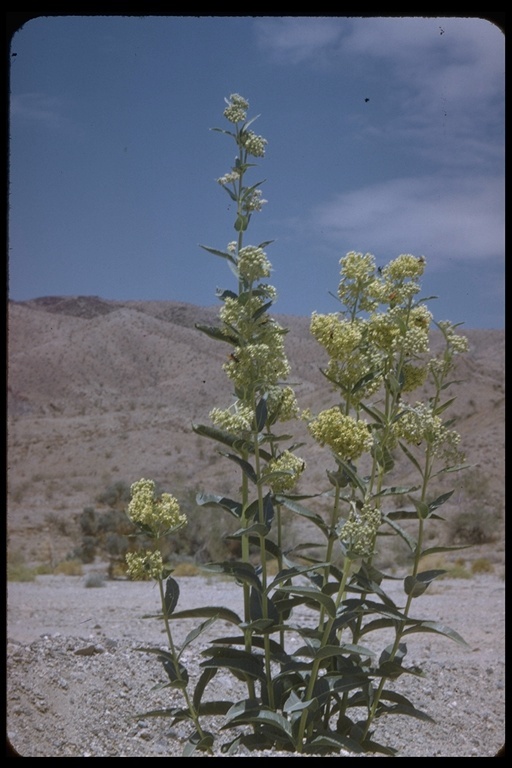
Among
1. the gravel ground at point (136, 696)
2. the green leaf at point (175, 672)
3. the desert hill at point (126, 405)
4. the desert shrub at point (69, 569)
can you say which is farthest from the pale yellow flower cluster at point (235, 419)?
the desert hill at point (126, 405)

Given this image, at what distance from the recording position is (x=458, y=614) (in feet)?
30.2

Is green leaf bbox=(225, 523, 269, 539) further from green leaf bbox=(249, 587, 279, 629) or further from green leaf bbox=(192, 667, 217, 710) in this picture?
green leaf bbox=(192, 667, 217, 710)

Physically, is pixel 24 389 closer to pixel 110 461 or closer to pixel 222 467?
pixel 110 461

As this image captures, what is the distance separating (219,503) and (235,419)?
1.24 feet

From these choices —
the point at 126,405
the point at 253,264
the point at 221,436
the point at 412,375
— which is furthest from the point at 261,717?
the point at 126,405

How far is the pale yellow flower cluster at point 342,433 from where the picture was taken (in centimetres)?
285

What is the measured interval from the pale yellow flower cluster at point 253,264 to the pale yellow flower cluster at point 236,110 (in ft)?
1.97

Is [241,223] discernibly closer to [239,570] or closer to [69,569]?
[239,570]

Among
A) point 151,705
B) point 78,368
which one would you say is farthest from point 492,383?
point 151,705

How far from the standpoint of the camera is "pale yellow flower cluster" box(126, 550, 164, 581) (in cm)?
297

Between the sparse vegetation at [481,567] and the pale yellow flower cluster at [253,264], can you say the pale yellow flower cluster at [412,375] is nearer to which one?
the pale yellow flower cluster at [253,264]

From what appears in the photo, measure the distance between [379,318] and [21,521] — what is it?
21.0 metres

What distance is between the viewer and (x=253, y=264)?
9.60 ft
